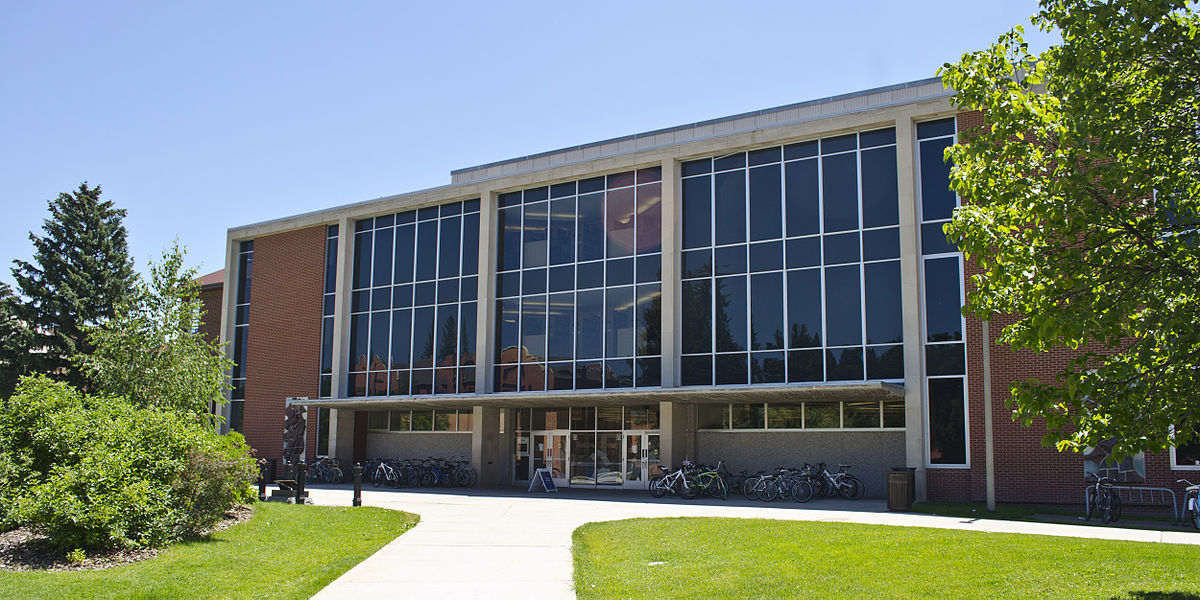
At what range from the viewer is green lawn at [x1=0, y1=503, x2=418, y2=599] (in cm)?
993

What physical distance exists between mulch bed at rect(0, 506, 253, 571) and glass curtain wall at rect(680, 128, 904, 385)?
16.5 m

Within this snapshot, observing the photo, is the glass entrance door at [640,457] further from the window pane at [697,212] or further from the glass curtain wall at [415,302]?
the window pane at [697,212]

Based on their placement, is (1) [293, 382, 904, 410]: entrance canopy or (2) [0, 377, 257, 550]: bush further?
(1) [293, 382, 904, 410]: entrance canopy

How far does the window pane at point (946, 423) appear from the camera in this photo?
72.4ft

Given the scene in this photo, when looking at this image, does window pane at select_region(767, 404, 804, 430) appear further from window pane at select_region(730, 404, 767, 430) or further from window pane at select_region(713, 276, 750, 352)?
window pane at select_region(713, 276, 750, 352)

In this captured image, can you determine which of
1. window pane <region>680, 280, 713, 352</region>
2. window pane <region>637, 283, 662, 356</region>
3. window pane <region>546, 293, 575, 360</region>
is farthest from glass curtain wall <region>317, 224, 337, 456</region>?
window pane <region>680, 280, 713, 352</region>

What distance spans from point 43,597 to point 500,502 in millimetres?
14177

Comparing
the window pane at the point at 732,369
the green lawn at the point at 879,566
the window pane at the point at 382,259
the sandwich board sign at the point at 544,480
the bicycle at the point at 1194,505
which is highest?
the window pane at the point at 382,259

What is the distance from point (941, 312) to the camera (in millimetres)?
22703

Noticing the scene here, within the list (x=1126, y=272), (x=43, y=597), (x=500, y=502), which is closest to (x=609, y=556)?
(x=43, y=597)

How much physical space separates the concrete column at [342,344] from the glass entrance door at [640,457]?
38.3 feet

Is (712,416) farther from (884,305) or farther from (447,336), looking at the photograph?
(447,336)

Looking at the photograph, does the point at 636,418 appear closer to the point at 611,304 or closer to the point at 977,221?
the point at 611,304

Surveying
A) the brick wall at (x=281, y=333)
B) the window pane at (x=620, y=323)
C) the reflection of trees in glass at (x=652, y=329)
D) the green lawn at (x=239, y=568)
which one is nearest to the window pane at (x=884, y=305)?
the reflection of trees in glass at (x=652, y=329)
